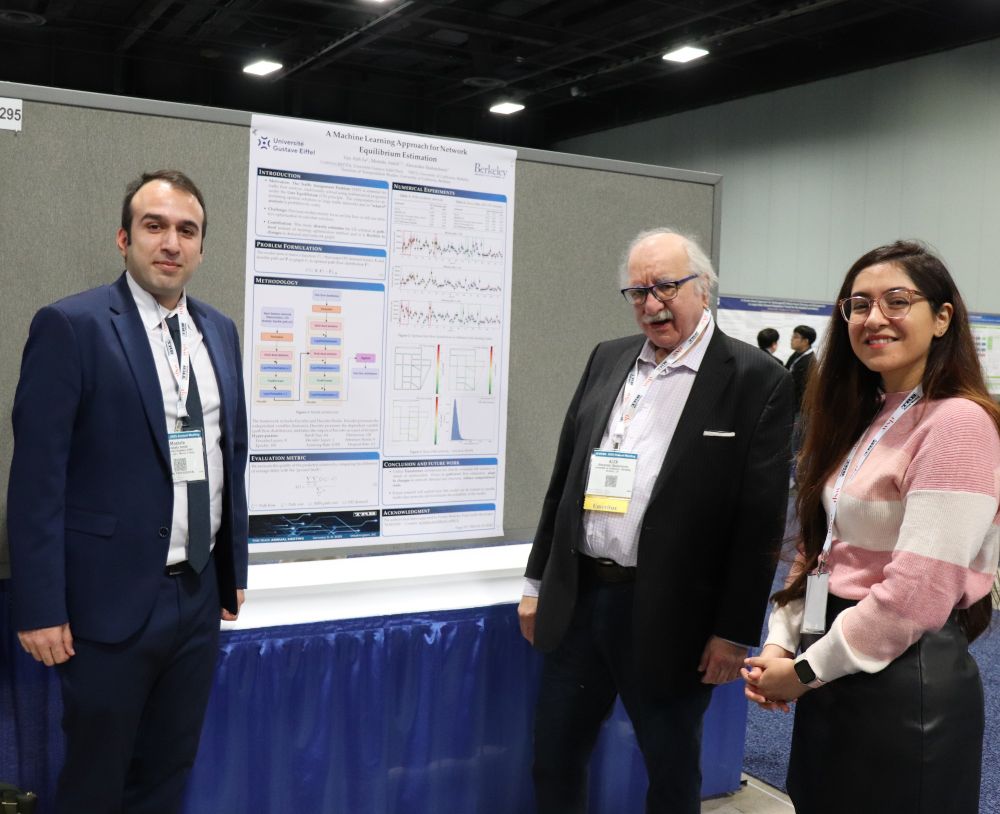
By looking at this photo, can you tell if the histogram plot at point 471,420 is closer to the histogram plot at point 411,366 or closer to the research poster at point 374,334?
the research poster at point 374,334

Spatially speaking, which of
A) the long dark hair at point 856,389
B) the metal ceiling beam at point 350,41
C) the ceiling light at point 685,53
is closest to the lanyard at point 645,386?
the long dark hair at point 856,389

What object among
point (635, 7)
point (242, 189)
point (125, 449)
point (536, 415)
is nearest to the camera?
point (125, 449)

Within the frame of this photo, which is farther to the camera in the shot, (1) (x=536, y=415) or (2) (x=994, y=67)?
(2) (x=994, y=67)

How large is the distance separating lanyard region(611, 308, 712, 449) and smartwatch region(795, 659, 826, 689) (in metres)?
0.66

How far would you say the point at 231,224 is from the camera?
80.6 inches

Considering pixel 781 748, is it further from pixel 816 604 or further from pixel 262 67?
pixel 262 67

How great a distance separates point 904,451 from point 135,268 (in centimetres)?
130

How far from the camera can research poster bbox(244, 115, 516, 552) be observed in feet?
6.90

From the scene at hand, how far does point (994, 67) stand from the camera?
7.27 meters

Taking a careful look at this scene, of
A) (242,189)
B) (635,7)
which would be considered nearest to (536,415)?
(242,189)

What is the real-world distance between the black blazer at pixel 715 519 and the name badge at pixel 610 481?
0.20 ft

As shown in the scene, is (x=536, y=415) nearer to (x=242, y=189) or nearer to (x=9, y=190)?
(x=242, y=189)

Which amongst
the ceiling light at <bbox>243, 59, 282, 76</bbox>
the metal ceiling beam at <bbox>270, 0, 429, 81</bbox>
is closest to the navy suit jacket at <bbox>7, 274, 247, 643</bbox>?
the metal ceiling beam at <bbox>270, 0, 429, 81</bbox>

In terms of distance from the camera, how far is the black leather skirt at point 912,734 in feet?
4.06
